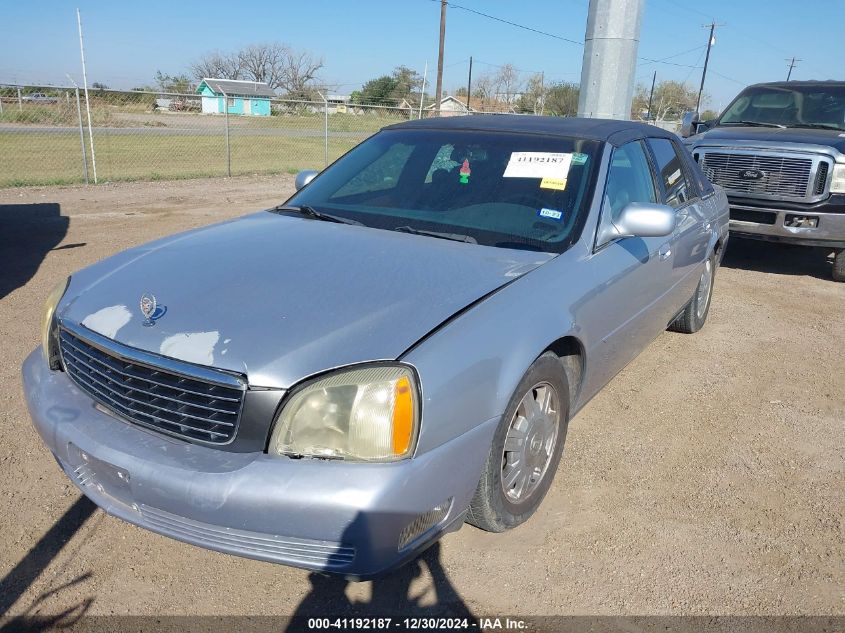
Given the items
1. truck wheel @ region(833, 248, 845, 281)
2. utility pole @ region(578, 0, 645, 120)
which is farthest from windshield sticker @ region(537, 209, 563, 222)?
utility pole @ region(578, 0, 645, 120)

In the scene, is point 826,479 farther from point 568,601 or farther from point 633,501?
point 568,601

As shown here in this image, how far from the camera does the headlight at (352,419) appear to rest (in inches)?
79.1

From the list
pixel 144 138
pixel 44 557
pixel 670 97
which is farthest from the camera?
pixel 670 97

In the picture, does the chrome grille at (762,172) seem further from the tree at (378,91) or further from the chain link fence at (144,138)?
the tree at (378,91)

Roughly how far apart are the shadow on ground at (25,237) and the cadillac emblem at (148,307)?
3999mm

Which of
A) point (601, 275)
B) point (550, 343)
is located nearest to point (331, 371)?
point (550, 343)

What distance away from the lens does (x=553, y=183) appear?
10.9 ft

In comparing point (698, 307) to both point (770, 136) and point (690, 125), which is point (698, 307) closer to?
point (770, 136)

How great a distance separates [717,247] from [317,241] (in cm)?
378

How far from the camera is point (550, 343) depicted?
8.62 ft

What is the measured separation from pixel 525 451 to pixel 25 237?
23.7 feet

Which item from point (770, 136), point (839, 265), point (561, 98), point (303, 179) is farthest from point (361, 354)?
point (561, 98)

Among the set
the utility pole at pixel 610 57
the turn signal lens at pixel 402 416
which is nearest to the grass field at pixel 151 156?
the utility pole at pixel 610 57

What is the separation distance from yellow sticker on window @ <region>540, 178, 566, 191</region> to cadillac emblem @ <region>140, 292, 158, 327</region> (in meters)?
1.87
